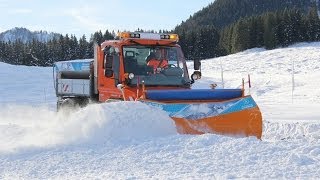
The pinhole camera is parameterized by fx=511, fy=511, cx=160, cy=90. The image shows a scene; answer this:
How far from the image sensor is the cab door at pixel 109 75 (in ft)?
33.5

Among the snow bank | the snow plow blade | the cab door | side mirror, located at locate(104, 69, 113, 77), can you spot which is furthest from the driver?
the snow bank

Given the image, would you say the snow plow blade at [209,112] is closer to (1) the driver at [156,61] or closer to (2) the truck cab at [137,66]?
(2) the truck cab at [137,66]

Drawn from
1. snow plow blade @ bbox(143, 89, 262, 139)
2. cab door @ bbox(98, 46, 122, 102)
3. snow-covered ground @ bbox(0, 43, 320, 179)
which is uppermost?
cab door @ bbox(98, 46, 122, 102)

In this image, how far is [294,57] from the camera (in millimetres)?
51719

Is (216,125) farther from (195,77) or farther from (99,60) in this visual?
(99,60)

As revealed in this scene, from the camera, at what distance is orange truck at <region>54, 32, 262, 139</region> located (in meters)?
8.76

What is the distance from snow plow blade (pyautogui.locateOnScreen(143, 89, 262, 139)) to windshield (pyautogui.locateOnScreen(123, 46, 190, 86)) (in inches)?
55.5

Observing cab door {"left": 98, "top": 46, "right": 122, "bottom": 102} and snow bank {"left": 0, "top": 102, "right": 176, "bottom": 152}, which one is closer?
snow bank {"left": 0, "top": 102, "right": 176, "bottom": 152}

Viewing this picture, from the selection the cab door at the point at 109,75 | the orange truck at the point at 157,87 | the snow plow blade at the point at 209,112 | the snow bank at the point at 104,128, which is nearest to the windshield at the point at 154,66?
the orange truck at the point at 157,87

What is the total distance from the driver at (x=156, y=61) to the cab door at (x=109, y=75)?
2.22ft

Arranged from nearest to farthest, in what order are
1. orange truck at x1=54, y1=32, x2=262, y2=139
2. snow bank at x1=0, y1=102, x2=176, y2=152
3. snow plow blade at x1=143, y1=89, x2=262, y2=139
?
snow bank at x1=0, y1=102, x2=176, y2=152, snow plow blade at x1=143, y1=89, x2=262, y2=139, orange truck at x1=54, y1=32, x2=262, y2=139

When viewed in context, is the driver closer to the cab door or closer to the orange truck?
the orange truck

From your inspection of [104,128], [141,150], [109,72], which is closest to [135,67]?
[109,72]

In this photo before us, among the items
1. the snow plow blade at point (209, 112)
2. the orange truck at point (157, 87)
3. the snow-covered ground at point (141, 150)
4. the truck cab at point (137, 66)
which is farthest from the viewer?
the truck cab at point (137, 66)
